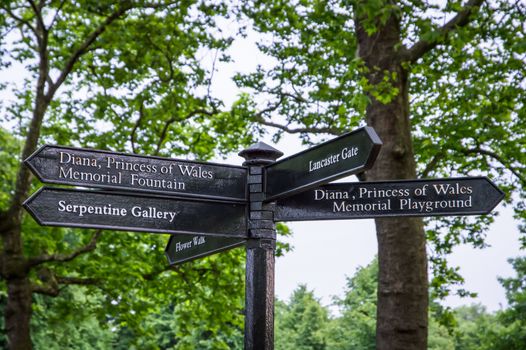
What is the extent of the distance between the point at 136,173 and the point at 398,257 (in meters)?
4.89

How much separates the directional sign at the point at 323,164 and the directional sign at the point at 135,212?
0.96 ft

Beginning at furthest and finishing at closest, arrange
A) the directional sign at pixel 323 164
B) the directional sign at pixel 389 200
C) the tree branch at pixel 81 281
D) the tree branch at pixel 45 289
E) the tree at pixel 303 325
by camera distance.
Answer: the tree at pixel 303 325 → the tree branch at pixel 81 281 → the tree branch at pixel 45 289 → the directional sign at pixel 389 200 → the directional sign at pixel 323 164

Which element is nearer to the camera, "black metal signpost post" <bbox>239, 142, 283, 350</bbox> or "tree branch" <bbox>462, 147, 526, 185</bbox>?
"black metal signpost post" <bbox>239, 142, 283, 350</bbox>

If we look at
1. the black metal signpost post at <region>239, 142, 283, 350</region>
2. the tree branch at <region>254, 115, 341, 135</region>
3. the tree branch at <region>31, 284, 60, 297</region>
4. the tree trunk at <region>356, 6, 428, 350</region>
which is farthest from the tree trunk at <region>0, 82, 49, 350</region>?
the black metal signpost post at <region>239, 142, 283, 350</region>

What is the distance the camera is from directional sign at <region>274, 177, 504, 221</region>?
432 cm

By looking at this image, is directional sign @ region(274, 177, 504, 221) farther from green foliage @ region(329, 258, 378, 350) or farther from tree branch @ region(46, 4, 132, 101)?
green foliage @ region(329, 258, 378, 350)

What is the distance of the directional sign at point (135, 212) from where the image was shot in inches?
161

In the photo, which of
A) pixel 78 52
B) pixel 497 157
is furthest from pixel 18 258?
pixel 497 157

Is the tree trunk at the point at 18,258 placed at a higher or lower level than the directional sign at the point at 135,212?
higher

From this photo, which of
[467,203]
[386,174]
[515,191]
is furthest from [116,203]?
[515,191]

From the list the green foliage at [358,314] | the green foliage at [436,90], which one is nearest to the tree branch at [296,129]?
the green foliage at [436,90]

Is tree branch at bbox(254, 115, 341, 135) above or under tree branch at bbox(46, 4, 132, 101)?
under

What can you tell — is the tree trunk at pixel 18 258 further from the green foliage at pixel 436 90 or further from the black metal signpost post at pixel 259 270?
the black metal signpost post at pixel 259 270

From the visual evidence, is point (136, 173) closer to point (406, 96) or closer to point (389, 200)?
point (389, 200)
